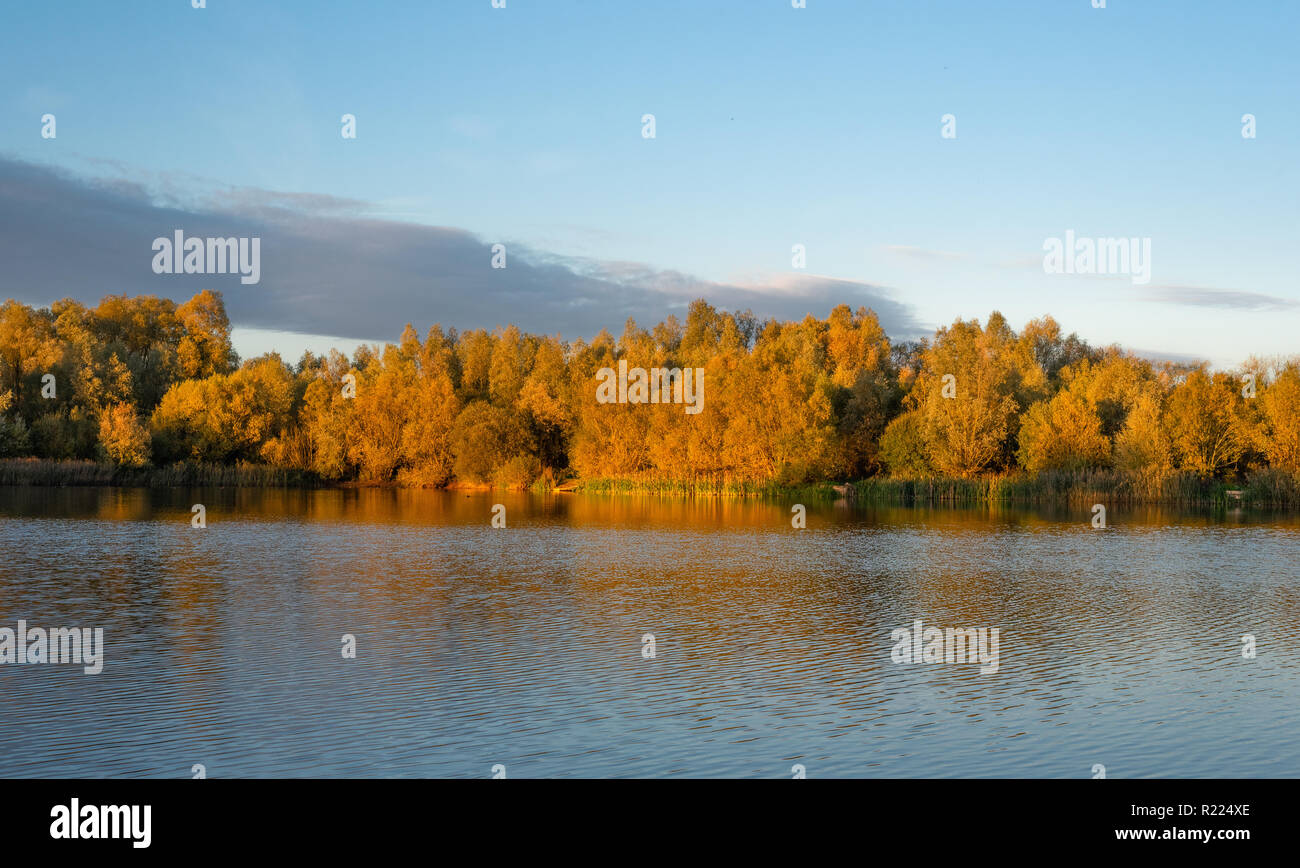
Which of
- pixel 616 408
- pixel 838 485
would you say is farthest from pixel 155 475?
pixel 838 485

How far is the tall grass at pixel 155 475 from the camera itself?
73500mm

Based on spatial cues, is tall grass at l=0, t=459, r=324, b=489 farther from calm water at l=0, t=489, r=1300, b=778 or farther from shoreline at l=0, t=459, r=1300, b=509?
calm water at l=0, t=489, r=1300, b=778

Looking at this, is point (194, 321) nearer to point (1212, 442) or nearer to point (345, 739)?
point (1212, 442)

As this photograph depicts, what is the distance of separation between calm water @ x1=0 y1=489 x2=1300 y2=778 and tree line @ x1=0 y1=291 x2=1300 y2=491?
121 ft

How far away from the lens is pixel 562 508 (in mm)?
60156

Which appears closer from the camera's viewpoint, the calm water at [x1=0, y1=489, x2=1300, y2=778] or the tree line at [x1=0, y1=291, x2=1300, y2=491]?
the calm water at [x1=0, y1=489, x2=1300, y2=778]

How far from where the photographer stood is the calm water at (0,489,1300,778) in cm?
1216

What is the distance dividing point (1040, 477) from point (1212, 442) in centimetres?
1181

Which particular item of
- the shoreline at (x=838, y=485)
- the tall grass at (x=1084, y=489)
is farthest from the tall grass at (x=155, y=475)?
the tall grass at (x=1084, y=489)

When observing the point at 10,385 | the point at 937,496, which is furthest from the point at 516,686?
the point at 10,385

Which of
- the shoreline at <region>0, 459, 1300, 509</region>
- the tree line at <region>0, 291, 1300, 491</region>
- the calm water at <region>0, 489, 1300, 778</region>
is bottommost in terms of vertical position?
the calm water at <region>0, 489, 1300, 778</region>

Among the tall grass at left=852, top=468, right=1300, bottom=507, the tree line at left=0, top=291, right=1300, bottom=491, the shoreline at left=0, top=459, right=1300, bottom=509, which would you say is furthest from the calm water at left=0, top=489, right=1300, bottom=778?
the tree line at left=0, top=291, right=1300, bottom=491

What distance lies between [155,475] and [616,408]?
120 feet
